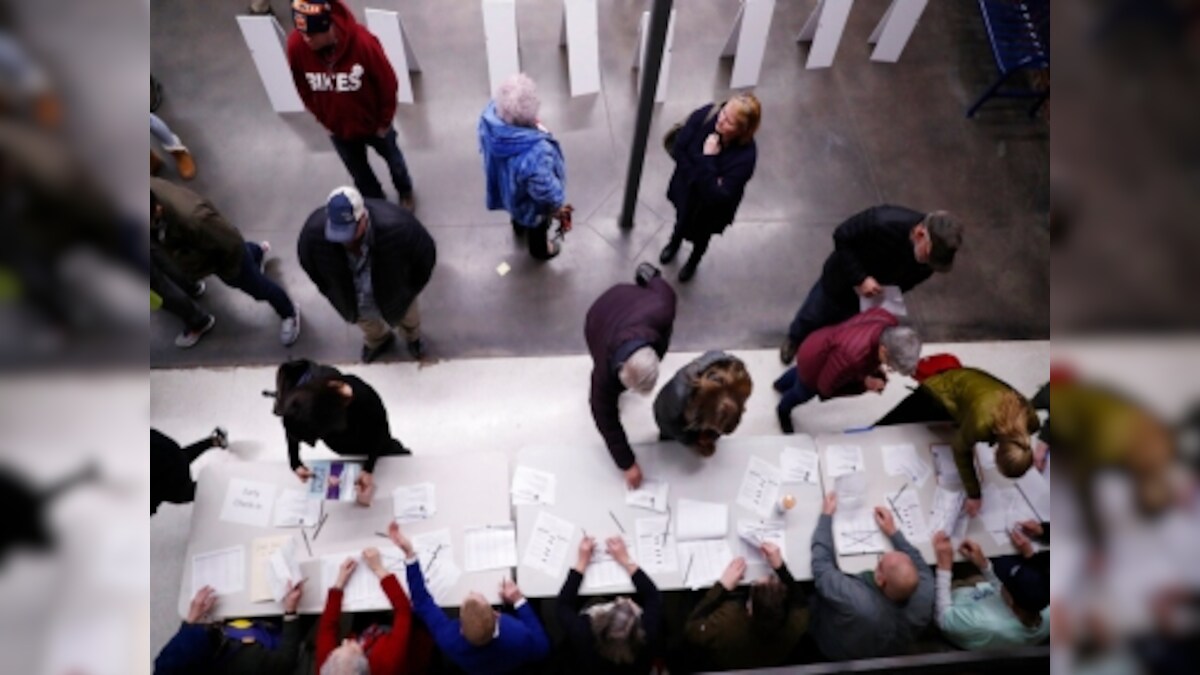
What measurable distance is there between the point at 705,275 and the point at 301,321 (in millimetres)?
2316

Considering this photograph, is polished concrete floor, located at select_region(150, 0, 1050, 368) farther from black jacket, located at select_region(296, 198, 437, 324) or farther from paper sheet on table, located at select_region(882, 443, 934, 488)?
paper sheet on table, located at select_region(882, 443, 934, 488)

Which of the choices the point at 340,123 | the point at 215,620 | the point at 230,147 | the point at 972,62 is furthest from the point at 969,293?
the point at 230,147

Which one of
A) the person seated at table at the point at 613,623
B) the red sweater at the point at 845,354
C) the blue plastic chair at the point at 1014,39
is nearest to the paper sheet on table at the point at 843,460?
the red sweater at the point at 845,354

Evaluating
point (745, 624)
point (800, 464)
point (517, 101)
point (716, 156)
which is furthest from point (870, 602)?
point (517, 101)

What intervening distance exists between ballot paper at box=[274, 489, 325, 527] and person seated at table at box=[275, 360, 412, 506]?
7cm

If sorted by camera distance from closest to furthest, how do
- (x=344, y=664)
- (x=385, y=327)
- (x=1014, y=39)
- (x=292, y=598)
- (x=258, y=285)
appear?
(x=344, y=664) < (x=292, y=598) < (x=258, y=285) < (x=385, y=327) < (x=1014, y=39)

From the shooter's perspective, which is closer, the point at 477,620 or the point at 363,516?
the point at 477,620

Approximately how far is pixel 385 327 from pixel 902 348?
8.18 ft

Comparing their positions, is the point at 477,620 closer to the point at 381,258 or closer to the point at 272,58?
the point at 381,258

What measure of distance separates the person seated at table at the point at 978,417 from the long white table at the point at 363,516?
1825mm

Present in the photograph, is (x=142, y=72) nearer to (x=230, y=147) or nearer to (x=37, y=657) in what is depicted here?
(x=37, y=657)

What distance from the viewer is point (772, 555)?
9.43 feet

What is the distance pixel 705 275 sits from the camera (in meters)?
4.42

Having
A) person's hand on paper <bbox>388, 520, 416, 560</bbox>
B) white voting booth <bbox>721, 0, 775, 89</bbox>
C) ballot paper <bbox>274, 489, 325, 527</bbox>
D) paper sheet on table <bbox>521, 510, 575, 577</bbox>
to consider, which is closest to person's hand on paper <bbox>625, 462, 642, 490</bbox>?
paper sheet on table <bbox>521, 510, 575, 577</bbox>
